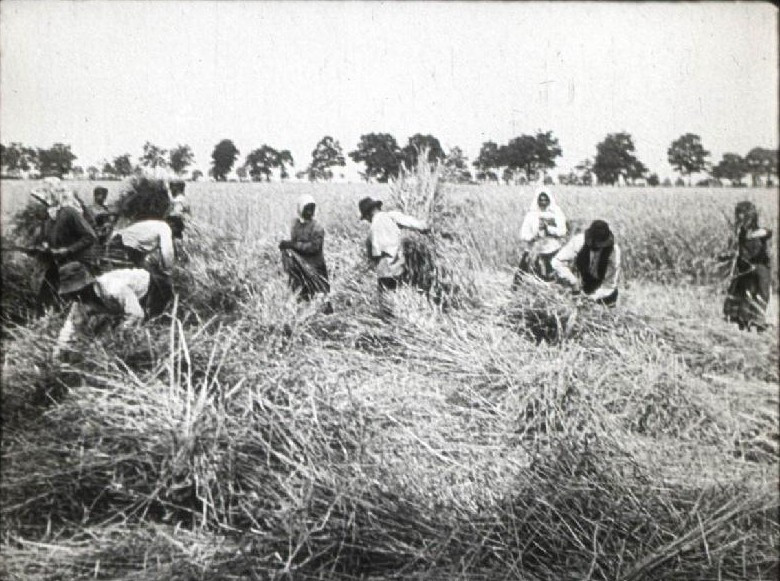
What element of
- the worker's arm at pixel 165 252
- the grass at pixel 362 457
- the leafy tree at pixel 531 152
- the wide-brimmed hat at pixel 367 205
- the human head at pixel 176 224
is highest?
the leafy tree at pixel 531 152

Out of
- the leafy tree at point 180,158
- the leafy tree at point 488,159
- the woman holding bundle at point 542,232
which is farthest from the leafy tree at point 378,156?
the woman holding bundle at point 542,232

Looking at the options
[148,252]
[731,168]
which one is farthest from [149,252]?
[731,168]

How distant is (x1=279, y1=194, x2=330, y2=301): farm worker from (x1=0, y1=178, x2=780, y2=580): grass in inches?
18.3

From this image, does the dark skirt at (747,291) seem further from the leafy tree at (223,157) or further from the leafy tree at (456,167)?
the leafy tree at (223,157)

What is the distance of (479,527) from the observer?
2277 millimetres

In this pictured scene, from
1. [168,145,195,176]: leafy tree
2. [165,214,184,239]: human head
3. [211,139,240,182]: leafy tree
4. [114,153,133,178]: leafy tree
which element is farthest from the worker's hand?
[165,214,184,239]: human head

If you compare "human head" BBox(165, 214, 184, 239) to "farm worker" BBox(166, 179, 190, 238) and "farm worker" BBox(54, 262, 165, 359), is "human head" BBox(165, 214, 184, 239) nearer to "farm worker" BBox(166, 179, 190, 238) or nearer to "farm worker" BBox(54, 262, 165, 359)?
"farm worker" BBox(166, 179, 190, 238)

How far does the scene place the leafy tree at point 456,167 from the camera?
3927 mm

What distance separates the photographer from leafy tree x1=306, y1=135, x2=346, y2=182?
319 centimetres

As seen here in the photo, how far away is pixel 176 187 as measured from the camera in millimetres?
3420

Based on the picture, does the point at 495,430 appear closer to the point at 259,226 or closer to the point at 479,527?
the point at 479,527

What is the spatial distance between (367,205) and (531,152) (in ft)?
3.92

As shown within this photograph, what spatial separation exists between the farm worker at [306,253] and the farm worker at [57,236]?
1.32 m

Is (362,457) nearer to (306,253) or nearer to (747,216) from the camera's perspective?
(306,253)
